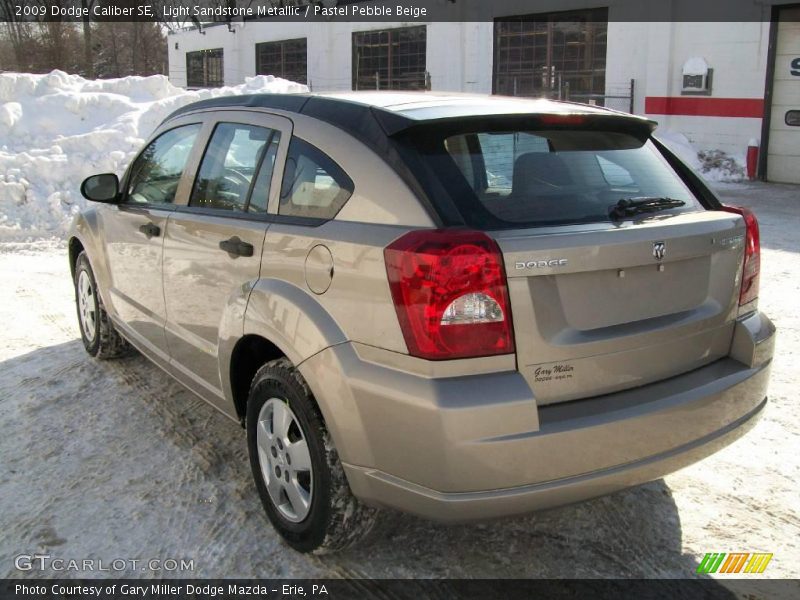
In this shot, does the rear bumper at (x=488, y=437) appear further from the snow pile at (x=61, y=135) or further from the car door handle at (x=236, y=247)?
the snow pile at (x=61, y=135)

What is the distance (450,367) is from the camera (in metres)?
2.41

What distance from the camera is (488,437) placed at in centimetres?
238

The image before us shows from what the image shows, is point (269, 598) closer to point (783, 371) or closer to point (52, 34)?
point (783, 371)

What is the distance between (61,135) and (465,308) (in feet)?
36.4

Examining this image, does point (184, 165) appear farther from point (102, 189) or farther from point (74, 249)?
point (74, 249)

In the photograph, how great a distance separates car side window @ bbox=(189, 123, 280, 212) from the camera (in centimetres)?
325

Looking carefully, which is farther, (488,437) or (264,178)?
(264,178)

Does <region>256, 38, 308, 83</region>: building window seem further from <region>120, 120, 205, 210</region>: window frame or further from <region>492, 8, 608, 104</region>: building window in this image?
<region>120, 120, 205, 210</region>: window frame

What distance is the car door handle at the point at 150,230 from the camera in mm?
3938

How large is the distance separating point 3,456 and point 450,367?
2652 millimetres

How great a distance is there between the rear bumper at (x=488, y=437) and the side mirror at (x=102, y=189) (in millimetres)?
2428

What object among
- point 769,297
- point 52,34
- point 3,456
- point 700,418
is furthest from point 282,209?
point 52,34

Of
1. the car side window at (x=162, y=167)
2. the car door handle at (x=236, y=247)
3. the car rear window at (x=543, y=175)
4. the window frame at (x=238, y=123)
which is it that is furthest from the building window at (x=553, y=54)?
the car door handle at (x=236, y=247)

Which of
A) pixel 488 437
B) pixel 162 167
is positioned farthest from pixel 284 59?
pixel 488 437
